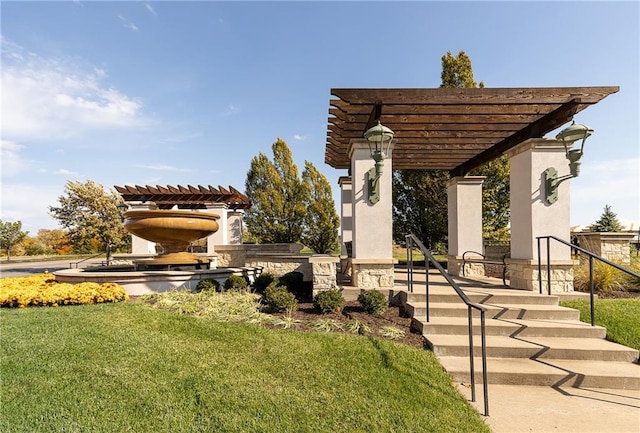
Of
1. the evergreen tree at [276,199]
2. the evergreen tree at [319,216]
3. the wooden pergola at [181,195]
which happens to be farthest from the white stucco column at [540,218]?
the evergreen tree at [276,199]

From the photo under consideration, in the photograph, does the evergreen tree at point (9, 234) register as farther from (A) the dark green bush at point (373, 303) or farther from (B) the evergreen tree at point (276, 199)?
(A) the dark green bush at point (373, 303)

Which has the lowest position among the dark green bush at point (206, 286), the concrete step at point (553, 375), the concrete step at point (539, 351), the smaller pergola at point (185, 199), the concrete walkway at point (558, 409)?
the concrete walkway at point (558, 409)

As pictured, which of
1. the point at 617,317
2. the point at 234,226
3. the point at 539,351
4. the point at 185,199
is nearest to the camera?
the point at 539,351

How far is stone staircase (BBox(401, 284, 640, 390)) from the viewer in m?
3.49

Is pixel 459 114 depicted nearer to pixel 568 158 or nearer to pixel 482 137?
pixel 482 137

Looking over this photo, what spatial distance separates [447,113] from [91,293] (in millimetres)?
7252

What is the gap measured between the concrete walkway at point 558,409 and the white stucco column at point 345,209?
20.8 ft

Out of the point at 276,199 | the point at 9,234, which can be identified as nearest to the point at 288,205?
the point at 276,199

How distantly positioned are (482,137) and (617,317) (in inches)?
159

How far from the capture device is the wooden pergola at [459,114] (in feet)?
17.8

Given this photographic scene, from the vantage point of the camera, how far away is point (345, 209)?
961 centimetres

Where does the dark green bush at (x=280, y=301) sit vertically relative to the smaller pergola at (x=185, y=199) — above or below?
below

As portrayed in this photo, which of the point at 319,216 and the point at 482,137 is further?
the point at 319,216

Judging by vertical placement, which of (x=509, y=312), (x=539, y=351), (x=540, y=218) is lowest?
(x=539, y=351)
